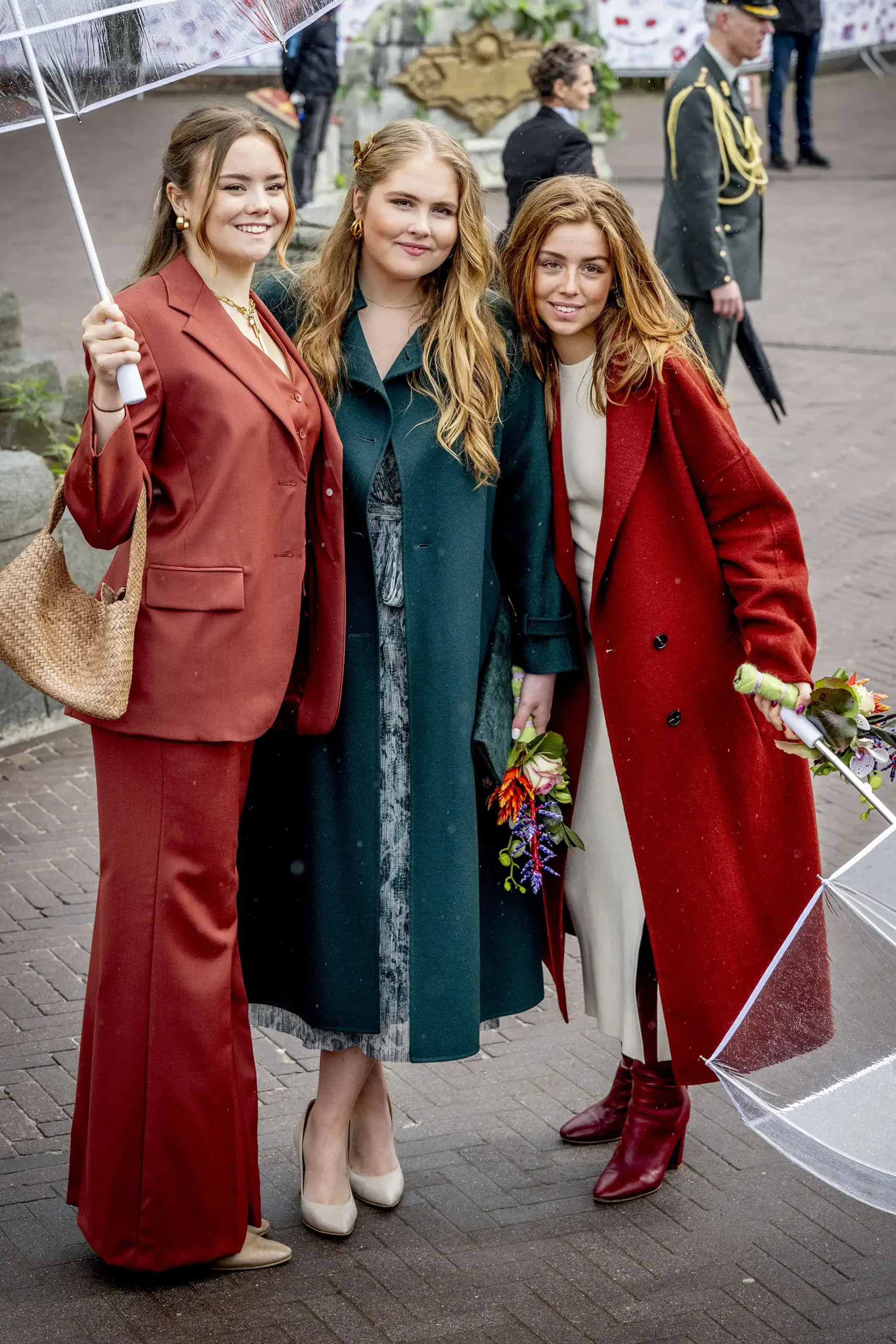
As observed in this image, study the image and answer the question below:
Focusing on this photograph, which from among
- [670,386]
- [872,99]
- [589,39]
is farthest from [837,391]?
[872,99]

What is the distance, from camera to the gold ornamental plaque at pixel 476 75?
13.9m

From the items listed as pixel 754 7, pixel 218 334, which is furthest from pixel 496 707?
pixel 754 7

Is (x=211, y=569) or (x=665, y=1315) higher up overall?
(x=211, y=569)

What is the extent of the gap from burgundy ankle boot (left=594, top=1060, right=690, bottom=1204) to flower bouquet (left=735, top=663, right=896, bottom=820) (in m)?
0.80

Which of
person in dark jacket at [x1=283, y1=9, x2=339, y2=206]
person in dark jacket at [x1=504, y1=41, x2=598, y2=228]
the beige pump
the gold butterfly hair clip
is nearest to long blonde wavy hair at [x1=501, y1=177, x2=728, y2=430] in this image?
the gold butterfly hair clip

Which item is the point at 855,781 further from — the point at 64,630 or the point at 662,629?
the point at 64,630

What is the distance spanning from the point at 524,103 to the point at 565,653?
1230cm

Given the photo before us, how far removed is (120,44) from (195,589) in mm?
960

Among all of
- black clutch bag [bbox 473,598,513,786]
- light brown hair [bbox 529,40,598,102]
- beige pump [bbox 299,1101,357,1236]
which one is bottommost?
beige pump [bbox 299,1101,357,1236]

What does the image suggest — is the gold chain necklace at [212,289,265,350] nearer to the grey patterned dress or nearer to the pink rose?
the grey patterned dress

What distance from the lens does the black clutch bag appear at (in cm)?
316

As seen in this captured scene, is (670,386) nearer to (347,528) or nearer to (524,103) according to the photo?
(347,528)

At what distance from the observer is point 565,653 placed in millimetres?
3203

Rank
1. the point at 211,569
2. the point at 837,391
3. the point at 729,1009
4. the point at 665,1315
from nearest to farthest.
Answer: the point at 211,569, the point at 665,1315, the point at 729,1009, the point at 837,391
